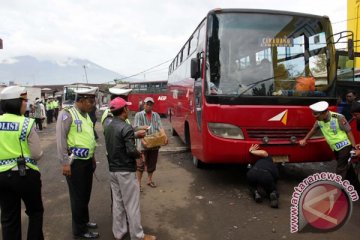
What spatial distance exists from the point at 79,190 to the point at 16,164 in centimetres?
96

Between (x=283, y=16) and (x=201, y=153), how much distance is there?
280 centimetres

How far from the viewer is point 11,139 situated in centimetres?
345

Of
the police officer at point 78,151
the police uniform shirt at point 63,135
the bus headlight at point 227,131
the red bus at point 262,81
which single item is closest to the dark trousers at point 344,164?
the red bus at point 262,81

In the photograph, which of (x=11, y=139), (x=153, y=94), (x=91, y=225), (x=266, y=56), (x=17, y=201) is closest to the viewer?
(x=11, y=139)

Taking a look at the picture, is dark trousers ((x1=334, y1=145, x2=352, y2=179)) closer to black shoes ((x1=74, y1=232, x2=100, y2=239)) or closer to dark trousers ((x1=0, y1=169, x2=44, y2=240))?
black shoes ((x1=74, y1=232, x2=100, y2=239))

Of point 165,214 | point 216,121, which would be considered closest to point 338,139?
point 216,121

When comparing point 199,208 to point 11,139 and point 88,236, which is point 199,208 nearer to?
point 88,236

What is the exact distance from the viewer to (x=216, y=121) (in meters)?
5.83

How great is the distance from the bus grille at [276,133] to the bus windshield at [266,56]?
593mm

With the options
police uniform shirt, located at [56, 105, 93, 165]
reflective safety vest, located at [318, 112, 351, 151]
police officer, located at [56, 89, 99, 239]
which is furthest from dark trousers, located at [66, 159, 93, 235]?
reflective safety vest, located at [318, 112, 351, 151]

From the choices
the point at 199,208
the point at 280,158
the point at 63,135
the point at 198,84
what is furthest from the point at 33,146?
the point at 280,158

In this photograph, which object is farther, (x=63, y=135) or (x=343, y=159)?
(x=343, y=159)

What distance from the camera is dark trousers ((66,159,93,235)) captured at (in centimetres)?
417

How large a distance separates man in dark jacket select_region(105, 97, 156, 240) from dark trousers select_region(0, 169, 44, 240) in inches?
32.4
